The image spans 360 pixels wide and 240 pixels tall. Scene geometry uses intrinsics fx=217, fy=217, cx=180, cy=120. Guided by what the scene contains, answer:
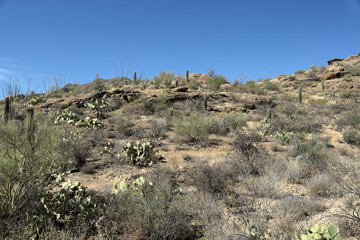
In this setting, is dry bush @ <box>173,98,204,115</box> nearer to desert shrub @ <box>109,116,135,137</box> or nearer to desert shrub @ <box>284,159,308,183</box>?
desert shrub @ <box>109,116,135,137</box>

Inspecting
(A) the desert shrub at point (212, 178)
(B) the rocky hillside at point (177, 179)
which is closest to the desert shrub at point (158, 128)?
(B) the rocky hillside at point (177, 179)

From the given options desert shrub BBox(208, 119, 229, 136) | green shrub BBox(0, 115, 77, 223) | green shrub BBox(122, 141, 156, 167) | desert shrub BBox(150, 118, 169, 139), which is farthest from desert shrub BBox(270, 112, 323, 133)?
green shrub BBox(0, 115, 77, 223)

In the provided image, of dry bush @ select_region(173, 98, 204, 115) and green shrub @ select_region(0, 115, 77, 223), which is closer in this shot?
green shrub @ select_region(0, 115, 77, 223)

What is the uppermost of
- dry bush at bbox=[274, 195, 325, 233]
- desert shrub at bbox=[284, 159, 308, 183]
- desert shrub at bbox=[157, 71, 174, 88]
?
desert shrub at bbox=[157, 71, 174, 88]

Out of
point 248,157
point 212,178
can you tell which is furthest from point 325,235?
point 248,157

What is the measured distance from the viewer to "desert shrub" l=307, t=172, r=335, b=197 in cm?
420

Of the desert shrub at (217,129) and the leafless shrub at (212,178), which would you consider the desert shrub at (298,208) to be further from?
the desert shrub at (217,129)

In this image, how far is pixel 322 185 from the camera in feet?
14.1

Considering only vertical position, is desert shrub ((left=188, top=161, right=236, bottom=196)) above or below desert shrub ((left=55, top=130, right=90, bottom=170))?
below

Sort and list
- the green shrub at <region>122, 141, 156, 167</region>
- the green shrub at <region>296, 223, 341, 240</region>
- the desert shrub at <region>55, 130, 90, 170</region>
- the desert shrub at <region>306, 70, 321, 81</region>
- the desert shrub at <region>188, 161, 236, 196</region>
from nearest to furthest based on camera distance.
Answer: the green shrub at <region>296, 223, 341, 240</region>, the desert shrub at <region>188, 161, 236, 196</region>, the desert shrub at <region>55, 130, 90, 170</region>, the green shrub at <region>122, 141, 156, 167</region>, the desert shrub at <region>306, 70, 321, 81</region>

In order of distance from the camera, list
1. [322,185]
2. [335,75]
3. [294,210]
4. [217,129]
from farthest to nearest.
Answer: [335,75] → [217,129] → [322,185] → [294,210]

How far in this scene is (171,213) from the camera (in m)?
3.15

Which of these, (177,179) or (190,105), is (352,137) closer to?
(177,179)

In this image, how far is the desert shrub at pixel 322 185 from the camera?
420 cm
